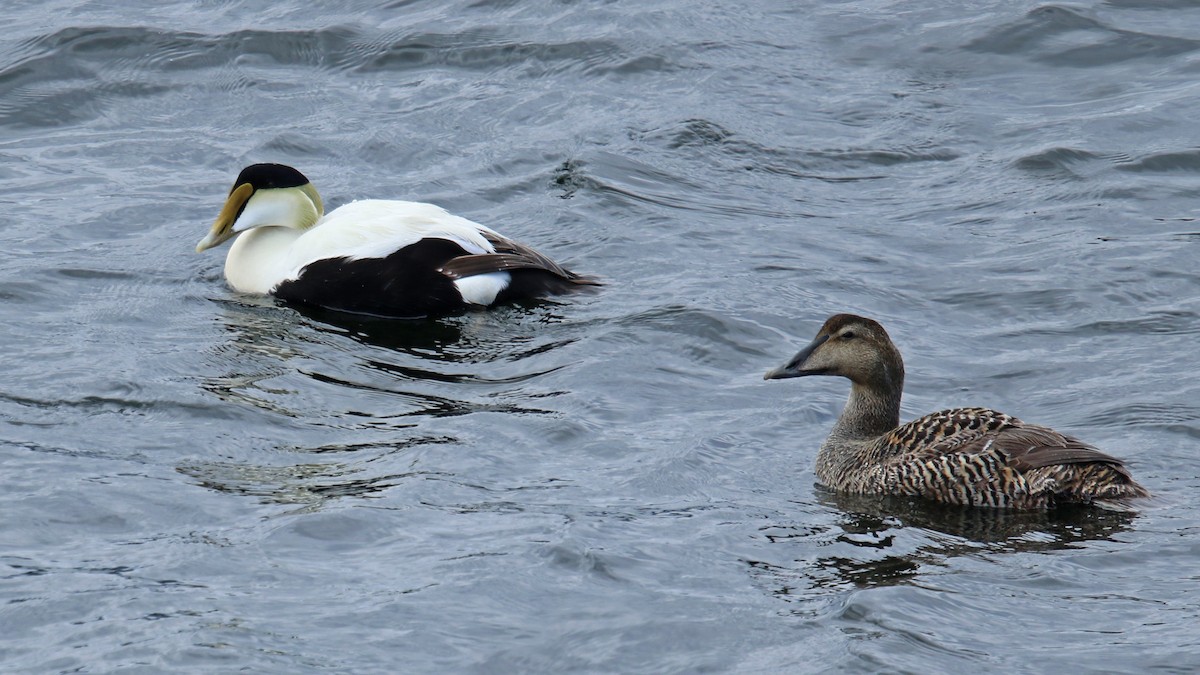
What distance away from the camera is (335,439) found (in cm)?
753

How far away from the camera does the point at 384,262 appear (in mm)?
9438

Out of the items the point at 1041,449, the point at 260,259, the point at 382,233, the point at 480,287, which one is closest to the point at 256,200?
the point at 260,259

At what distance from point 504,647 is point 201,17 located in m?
9.97

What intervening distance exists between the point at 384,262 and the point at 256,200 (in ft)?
3.02

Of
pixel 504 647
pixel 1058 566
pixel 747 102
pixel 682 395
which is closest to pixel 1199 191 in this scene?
pixel 747 102

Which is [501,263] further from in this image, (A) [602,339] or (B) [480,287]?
(A) [602,339]

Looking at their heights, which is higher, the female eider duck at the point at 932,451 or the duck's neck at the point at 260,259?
the duck's neck at the point at 260,259

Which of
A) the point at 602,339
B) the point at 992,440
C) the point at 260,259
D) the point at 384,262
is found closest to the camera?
the point at 992,440

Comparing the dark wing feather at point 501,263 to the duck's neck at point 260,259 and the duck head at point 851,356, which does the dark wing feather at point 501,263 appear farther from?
the duck head at point 851,356

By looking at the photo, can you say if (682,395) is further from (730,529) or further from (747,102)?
(747,102)

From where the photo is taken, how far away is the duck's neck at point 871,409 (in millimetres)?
7629

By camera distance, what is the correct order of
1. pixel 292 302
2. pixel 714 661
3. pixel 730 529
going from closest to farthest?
pixel 714 661 → pixel 730 529 → pixel 292 302

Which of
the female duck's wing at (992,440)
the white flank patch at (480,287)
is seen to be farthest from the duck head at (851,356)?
the white flank patch at (480,287)

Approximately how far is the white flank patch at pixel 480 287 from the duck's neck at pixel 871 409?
249cm
